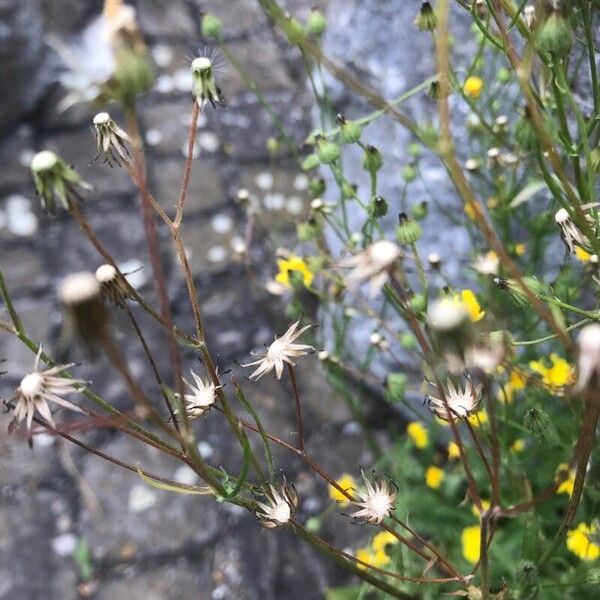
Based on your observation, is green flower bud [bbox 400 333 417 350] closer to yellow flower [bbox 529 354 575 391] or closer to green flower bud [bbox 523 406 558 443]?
yellow flower [bbox 529 354 575 391]

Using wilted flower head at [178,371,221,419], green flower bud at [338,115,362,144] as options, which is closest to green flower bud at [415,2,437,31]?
green flower bud at [338,115,362,144]

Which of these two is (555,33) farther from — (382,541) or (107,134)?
(382,541)

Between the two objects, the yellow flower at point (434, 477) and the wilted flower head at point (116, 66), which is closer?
the wilted flower head at point (116, 66)

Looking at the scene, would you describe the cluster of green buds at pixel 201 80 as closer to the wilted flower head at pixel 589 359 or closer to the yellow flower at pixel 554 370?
the wilted flower head at pixel 589 359

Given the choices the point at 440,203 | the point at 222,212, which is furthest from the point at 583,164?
the point at 222,212

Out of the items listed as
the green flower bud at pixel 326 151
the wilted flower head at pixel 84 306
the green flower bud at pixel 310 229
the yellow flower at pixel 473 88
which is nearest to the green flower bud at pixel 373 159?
the green flower bud at pixel 326 151

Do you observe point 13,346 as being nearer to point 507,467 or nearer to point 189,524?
point 189,524

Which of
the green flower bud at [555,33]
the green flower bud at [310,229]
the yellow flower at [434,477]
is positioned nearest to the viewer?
the green flower bud at [555,33]
